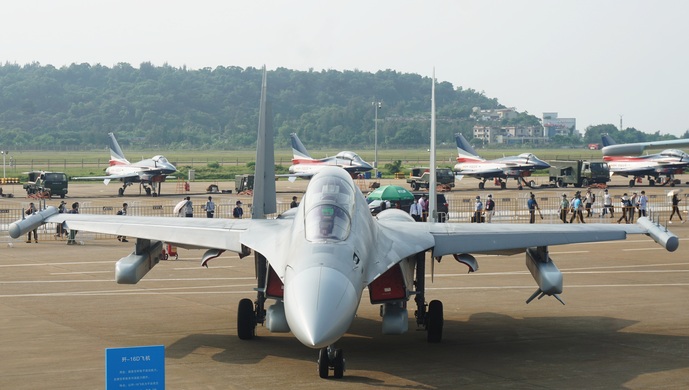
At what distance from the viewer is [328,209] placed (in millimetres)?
16500

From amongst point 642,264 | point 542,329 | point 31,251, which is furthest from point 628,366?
point 31,251

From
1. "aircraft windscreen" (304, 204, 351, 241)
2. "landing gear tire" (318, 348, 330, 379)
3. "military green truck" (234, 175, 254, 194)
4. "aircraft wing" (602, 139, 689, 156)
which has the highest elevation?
"aircraft wing" (602, 139, 689, 156)

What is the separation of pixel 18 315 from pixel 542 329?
41.0ft

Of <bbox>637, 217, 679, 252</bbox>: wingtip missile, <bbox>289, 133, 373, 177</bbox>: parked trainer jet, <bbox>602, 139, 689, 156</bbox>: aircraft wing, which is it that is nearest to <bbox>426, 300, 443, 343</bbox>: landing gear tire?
<bbox>637, 217, 679, 252</bbox>: wingtip missile

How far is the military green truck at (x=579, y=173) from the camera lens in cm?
8556

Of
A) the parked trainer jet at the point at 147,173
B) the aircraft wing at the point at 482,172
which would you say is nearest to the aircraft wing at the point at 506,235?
the parked trainer jet at the point at 147,173

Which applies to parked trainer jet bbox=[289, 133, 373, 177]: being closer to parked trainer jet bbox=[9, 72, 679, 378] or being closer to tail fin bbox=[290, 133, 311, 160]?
tail fin bbox=[290, 133, 311, 160]

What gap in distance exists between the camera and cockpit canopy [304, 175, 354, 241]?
16094 millimetres

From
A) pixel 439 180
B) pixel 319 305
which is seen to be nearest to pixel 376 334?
pixel 319 305

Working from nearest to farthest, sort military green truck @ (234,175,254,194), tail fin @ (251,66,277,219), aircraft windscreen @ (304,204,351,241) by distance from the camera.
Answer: aircraft windscreen @ (304,204,351,241) < tail fin @ (251,66,277,219) < military green truck @ (234,175,254,194)

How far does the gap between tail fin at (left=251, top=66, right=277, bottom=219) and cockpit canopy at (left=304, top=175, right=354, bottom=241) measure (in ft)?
12.7

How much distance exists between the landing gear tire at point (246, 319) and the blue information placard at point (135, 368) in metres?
8.71

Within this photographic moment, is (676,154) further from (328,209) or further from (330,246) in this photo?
(330,246)

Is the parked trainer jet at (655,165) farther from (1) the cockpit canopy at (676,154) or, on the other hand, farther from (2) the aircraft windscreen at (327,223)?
(2) the aircraft windscreen at (327,223)
